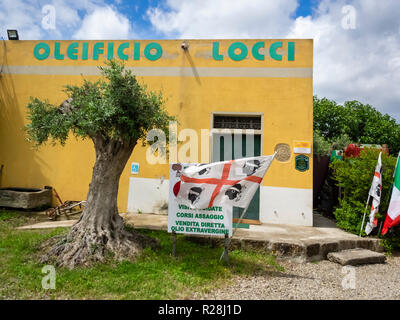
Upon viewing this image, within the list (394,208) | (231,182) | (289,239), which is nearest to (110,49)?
(231,182)

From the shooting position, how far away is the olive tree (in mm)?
4242

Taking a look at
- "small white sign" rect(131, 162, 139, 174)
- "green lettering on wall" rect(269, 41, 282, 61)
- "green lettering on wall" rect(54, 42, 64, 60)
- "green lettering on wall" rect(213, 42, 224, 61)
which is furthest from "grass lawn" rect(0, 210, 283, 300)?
"green lettering on wall" rect(54, 42, 64, 60)

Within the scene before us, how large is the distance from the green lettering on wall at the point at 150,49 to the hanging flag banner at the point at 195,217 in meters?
4.62

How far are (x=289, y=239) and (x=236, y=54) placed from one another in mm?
5294

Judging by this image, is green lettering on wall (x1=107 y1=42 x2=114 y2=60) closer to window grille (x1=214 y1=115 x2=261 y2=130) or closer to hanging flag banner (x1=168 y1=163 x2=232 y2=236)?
window grille (x1=214 y1=115 x2=261 y2=130)

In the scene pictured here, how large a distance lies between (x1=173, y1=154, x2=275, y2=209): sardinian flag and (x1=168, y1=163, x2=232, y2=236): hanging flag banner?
13cm

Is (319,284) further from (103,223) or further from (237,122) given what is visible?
(237,122)

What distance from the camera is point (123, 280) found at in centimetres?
378

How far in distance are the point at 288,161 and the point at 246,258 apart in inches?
129

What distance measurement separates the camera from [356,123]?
79.6ft

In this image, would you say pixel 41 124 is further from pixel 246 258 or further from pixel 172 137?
pixel 246 258

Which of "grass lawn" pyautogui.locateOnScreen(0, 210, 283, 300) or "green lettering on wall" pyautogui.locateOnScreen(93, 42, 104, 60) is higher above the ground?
"green lettering on wall" pyautogui.locateOnScreen(93, 42, 104, 60)

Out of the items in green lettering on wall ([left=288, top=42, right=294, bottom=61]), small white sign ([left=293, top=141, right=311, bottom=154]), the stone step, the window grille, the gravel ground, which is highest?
green lettering on wall ([left=288, top=42, right=294, bottom=61])

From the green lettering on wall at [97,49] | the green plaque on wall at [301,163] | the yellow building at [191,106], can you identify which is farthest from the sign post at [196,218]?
the green lettering on wall at [97,49]
